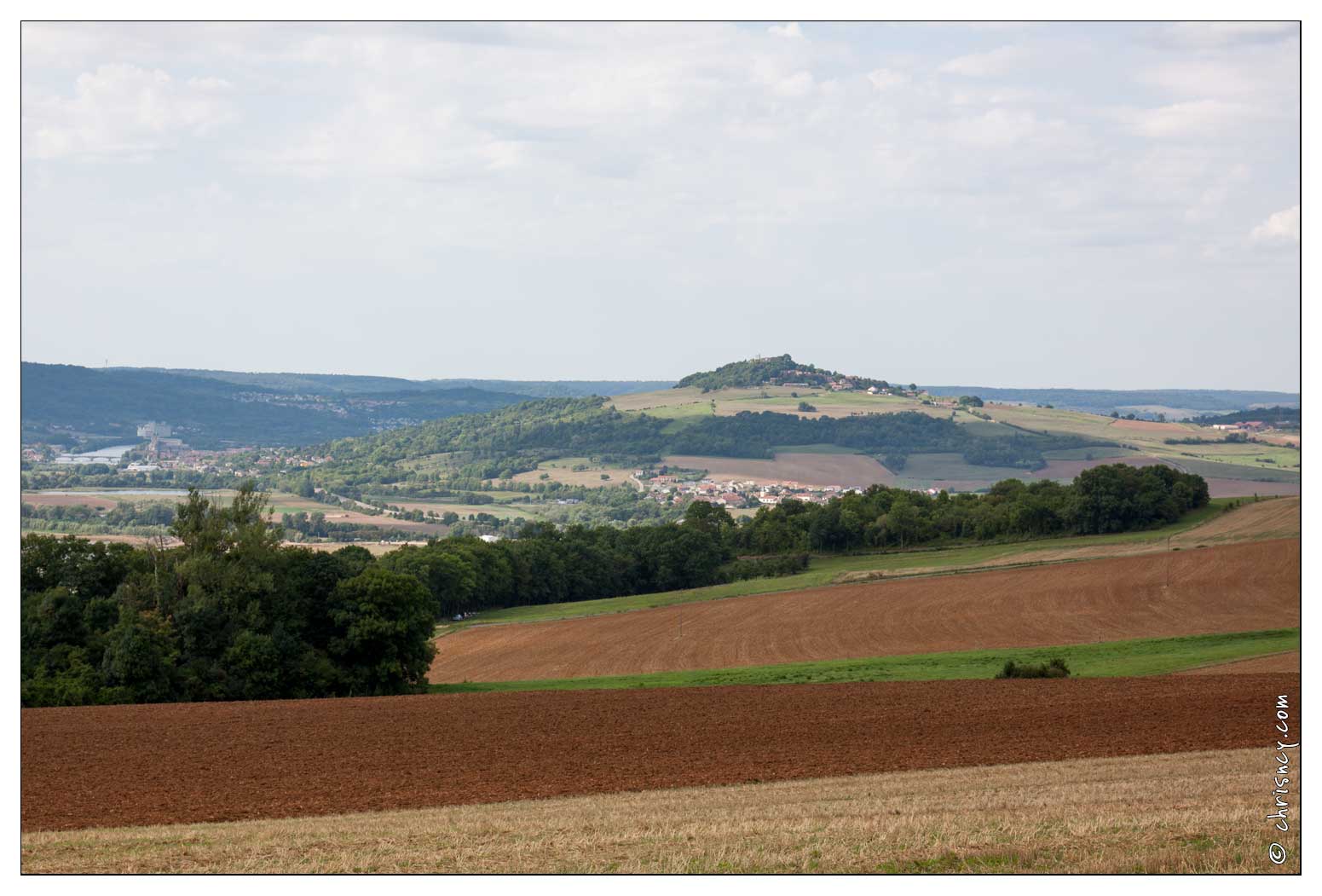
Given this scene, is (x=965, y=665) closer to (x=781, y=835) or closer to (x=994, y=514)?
(x=781, y=835)

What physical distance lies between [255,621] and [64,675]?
19.1 ft

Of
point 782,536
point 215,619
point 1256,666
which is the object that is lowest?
point 782,536

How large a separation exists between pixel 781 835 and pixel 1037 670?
84.2 feet

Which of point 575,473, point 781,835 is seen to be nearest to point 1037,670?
point 781,835

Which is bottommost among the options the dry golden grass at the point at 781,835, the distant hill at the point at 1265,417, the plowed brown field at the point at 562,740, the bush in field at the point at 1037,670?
the bush in field at the point at 1037,670

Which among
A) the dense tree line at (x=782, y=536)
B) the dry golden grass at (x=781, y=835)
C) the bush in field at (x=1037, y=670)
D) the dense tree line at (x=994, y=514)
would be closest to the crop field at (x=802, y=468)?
the dense tree line at (x=994, y=514)

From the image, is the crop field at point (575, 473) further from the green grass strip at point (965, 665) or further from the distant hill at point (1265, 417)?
the green grass strip at point (965, 665)

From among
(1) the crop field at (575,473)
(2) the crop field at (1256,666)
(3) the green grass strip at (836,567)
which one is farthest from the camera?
(1) the crop field at (575,473)

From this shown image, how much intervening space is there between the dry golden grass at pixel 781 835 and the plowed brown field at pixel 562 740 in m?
2.71

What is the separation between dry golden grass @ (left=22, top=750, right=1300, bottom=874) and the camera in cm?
1294

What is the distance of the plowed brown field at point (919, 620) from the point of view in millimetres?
48156

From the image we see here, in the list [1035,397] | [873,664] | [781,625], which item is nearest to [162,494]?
[781,625]

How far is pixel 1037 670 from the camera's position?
123ft

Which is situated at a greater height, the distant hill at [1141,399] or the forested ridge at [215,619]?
the distant hill at [1141,399]
